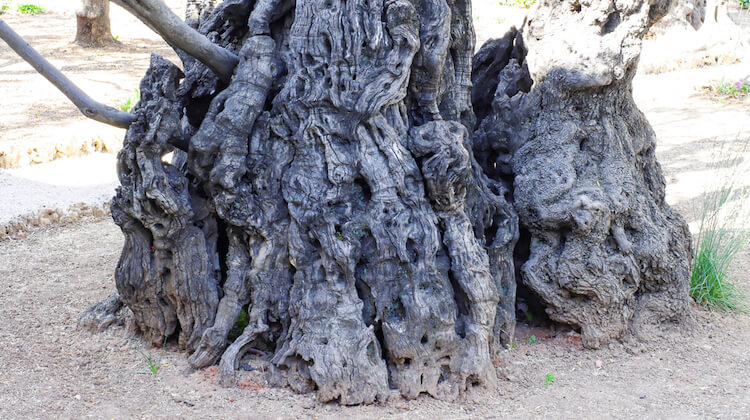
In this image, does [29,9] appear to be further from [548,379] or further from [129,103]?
[548,379]

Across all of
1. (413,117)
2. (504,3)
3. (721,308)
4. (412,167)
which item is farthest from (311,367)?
(504,3)

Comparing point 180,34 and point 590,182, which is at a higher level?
point 180,34

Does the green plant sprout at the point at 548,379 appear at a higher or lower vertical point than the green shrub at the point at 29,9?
lower

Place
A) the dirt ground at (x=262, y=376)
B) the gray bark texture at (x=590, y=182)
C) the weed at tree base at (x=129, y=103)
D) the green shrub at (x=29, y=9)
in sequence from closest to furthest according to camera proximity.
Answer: the dirt ground at (x=262, y=376) → the gray bark texture at (x=590, y=182) → the weed at tree base at (x=129, y=103) → the green shrub at (x=29, y=9)

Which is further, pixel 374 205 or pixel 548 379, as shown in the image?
pixel 548 379

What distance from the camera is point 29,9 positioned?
17500mm

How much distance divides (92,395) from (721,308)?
3642 mm

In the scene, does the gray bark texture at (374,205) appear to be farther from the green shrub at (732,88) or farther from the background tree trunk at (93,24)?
the background tree trunk at (93,24)

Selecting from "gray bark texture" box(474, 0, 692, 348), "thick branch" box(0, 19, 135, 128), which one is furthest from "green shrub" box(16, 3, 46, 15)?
"gray bark texture" box(474, 0, 692, 348)

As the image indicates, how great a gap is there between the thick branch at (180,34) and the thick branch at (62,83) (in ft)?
1.47

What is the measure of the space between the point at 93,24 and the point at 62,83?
12.0 meters

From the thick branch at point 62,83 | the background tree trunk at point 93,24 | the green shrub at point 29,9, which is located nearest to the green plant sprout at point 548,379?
the thick branch at point 62,83

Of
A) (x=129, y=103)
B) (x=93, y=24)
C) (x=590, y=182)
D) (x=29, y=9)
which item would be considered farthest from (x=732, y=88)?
(x=29, y=9)

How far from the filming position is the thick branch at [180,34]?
294cm
